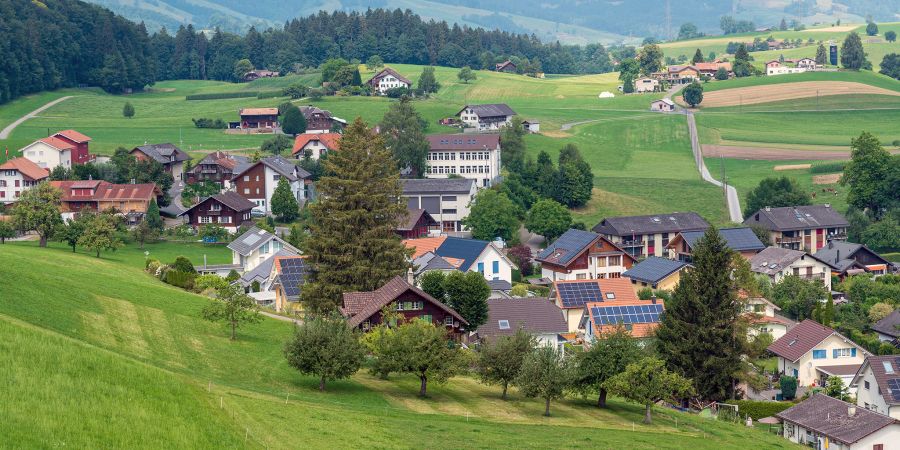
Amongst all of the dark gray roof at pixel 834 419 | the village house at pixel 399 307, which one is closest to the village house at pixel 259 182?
the village house at pixel 399 307

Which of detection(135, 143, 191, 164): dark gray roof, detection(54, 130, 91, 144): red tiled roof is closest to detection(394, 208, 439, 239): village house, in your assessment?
detection(135, 143, 191, 164): dark gray roof

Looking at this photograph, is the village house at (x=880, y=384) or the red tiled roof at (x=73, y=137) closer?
the village house at (x=880, y=384)

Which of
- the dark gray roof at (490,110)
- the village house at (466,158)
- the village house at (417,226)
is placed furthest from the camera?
the dark gray roof at (490,110)

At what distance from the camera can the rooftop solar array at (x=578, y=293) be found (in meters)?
67.2

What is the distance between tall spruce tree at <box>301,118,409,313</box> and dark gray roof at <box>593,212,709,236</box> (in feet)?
122

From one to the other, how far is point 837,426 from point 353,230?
24.6 m

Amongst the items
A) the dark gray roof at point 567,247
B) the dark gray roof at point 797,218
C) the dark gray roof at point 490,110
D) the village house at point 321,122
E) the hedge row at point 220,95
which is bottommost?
the dark gray roof at point 567,247

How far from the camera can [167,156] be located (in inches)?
4321

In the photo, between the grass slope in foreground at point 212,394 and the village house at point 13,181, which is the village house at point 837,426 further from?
the village house at point 13,181

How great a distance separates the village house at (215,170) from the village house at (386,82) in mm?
54118

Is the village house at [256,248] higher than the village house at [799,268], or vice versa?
the village house at [256,248]

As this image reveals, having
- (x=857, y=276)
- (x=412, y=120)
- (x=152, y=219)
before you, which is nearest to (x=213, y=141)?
(x=412, y=120)

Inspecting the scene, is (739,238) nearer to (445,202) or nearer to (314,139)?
(445,202)

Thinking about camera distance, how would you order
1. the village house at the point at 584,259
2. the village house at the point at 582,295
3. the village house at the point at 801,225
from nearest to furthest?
the village house at the point at 582,295
the village house at the point at 584,259
the village house at the point at 801,225
